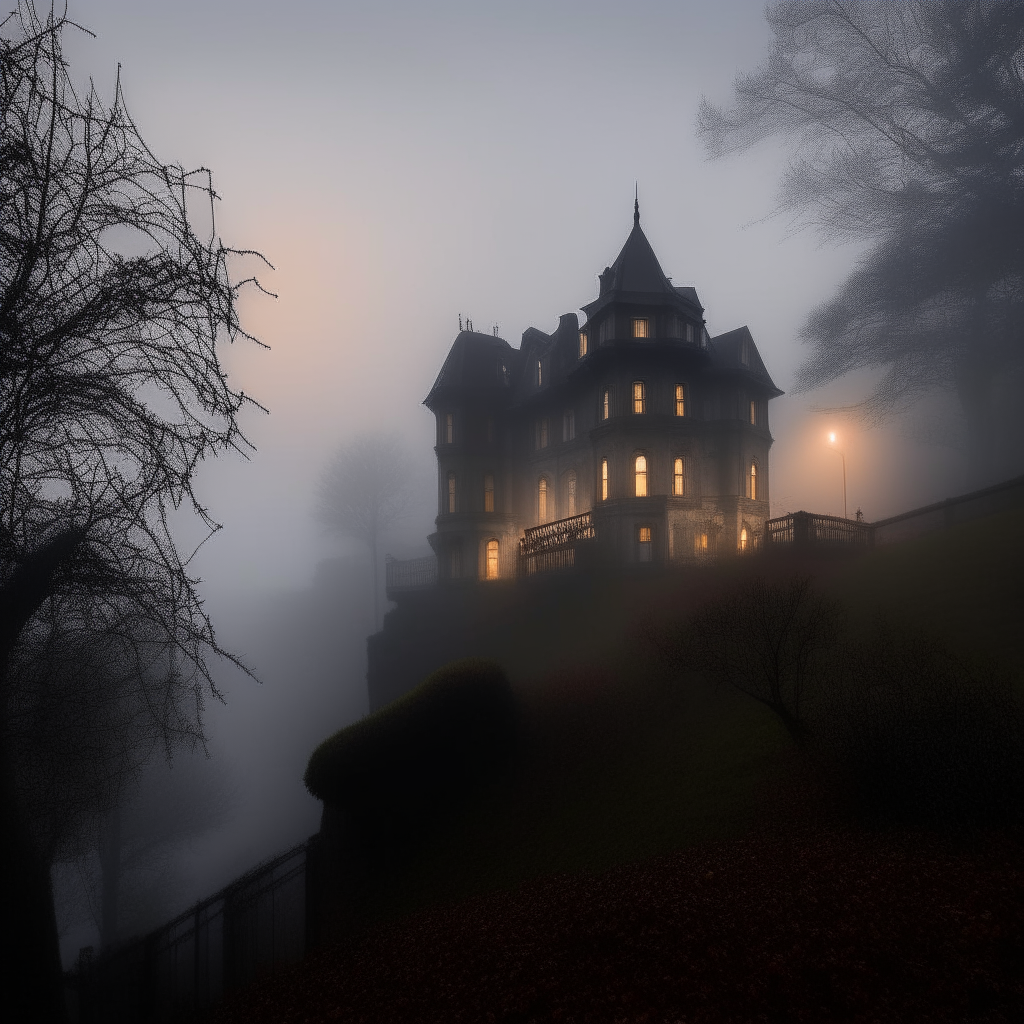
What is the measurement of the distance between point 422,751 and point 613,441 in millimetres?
17984

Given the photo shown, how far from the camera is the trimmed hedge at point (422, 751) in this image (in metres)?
12.9

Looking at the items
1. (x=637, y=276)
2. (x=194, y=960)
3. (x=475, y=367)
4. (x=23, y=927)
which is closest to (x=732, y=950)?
(x=23, y=927)

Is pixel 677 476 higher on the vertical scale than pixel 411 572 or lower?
higher

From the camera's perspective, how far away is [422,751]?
44.4 feet

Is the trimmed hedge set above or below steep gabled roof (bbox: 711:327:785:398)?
below

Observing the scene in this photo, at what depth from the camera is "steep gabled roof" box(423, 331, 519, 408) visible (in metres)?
34.5

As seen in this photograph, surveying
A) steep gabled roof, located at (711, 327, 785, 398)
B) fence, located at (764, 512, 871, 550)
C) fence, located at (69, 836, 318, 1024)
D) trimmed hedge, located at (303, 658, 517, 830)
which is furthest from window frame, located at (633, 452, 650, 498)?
fence, located at (69, 836, 318, 1024)

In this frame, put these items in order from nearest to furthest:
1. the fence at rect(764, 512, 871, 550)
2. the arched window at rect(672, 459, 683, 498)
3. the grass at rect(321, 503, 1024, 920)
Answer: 1. the grass at rect(321, 503, 1024, 920)
2. the fence at rect(764, 512, 871, 550)
3. the arched window at rect(672, 459, 683, 498)

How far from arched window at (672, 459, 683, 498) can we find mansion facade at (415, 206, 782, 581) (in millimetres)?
55

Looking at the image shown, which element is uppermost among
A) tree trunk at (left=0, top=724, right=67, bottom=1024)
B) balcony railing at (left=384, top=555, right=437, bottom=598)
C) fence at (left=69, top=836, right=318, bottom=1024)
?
balcony railing at (left=384, top=555, right=437, bottom=598)

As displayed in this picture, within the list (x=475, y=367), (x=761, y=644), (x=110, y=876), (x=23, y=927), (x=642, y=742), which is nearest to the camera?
(x=23, y=927)

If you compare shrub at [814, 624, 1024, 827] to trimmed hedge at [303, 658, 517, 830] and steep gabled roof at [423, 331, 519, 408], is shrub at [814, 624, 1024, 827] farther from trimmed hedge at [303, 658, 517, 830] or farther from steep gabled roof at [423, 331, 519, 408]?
steep gabled roof at [423, 331, 519, 408]

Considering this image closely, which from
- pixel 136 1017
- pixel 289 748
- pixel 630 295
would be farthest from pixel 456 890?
pixel 289 748

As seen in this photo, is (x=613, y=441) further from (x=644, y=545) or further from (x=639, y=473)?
(x=644, y=545)
